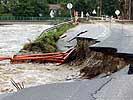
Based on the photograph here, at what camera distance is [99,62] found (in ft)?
46.7

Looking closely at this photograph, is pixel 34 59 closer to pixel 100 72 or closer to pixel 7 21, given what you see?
pixel 100 72

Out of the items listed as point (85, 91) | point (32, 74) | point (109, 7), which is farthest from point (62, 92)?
point (109, 7)

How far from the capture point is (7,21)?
345 ft

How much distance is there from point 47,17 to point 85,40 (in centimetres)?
9251

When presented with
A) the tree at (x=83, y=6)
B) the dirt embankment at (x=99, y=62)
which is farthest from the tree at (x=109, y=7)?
the dirt embankment at (x=99, y=62)

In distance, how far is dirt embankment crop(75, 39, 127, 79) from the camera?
12.6 metres

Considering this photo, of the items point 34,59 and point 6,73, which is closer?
point 6,73

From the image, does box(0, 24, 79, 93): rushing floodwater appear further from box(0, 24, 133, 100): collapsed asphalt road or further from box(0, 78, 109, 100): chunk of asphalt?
box(0, 24, 133, 100): collapsed asphalt road

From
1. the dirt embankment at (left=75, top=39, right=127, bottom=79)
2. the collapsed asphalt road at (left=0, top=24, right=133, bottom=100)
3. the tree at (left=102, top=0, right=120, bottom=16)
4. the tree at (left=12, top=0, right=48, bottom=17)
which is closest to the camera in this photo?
the collapsed asphalt road at (left=0, top=24, right=133, bottom=100)

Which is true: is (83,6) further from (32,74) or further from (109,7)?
(32,74)

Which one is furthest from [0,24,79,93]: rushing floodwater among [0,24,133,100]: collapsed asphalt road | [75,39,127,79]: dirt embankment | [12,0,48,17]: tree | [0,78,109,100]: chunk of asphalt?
[12,0,48,17]: tree

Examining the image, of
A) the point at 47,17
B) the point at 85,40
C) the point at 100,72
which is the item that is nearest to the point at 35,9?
the point at 47,17

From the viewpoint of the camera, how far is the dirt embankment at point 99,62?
1257 cm

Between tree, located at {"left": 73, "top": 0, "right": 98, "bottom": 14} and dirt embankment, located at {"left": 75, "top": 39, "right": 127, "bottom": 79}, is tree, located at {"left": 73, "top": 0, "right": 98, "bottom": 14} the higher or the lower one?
the lower one
